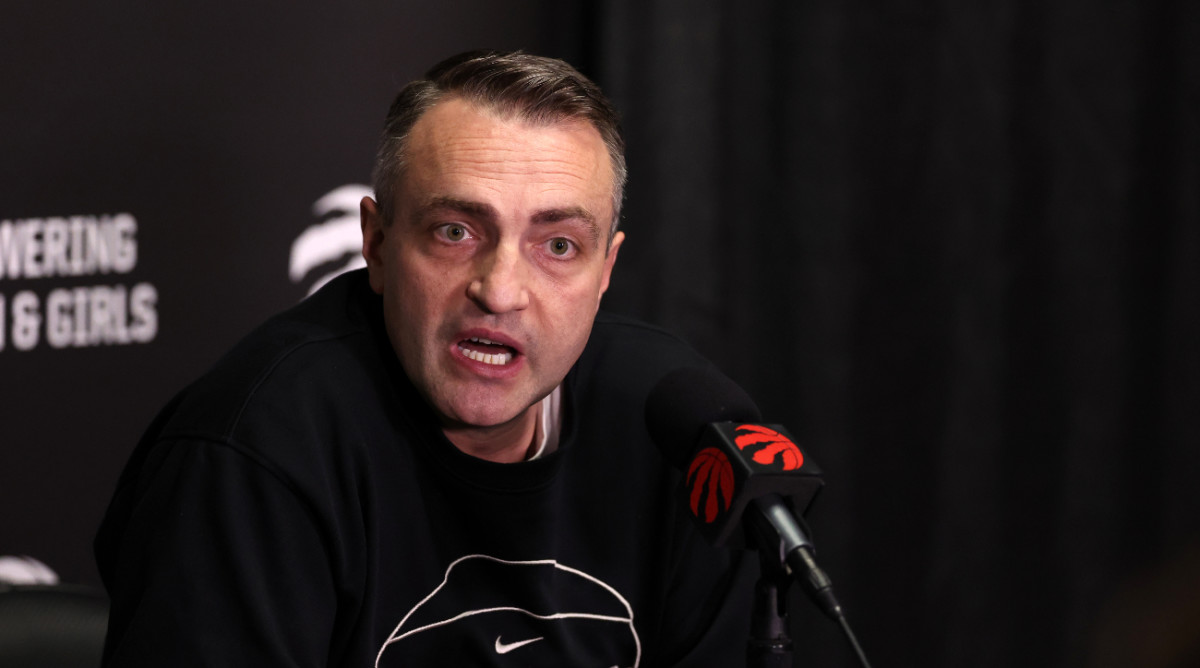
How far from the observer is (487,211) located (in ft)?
4.36

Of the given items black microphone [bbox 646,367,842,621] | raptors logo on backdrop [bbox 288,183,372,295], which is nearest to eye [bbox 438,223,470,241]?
black microphone [bbox 646,367,842,621]

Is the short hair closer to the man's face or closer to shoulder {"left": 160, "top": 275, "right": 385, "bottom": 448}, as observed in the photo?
the man's face

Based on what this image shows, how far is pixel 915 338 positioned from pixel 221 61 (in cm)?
148

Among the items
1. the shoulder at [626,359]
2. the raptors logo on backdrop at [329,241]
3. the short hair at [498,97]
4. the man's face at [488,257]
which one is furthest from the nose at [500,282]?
the raptors logo on backdrop at [329,241]

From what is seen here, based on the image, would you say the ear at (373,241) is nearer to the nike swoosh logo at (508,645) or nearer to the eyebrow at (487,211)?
the eyebrow at (487,211)

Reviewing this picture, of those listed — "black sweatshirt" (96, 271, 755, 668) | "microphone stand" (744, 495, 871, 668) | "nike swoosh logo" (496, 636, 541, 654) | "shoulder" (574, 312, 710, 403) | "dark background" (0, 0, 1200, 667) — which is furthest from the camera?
"dark background" (0, 0, 1200, 667)

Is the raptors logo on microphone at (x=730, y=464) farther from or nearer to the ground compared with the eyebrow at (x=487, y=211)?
nearer to the ground

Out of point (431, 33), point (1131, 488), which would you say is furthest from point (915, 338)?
point (431, 33)

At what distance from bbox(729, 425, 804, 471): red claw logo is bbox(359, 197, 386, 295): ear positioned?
1.80 ft

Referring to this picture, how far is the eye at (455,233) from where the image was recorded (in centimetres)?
135

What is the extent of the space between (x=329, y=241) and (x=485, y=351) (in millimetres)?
904

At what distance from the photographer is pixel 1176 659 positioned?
9.03 ft

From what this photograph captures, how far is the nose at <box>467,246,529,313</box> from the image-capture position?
4.27 ft

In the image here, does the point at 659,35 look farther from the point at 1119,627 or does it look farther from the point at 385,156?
the point at 1119,627
